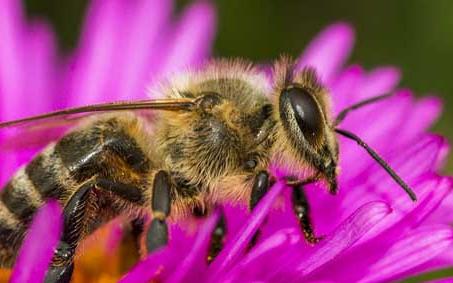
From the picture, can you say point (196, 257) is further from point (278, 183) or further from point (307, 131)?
point (307, 131)

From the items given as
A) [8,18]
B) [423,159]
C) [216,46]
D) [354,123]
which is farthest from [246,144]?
[216,46]

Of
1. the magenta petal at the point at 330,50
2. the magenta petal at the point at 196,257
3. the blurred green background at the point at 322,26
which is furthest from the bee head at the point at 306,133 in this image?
the blurred green background at the point at 322,26

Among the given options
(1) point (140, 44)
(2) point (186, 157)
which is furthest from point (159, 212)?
(1) point (140, 44)

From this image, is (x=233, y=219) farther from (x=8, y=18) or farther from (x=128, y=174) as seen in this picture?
(x=8, y=18)

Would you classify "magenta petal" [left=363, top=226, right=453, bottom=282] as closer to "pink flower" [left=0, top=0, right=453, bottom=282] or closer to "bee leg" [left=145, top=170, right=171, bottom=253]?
"pink flower" [left=0, top=0, right=453, bottom=282]

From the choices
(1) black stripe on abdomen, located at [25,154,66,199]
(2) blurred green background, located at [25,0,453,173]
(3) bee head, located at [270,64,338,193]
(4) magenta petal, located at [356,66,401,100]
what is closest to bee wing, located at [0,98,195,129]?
(1) black stripe on abdomen, located at [25,154,66,199]

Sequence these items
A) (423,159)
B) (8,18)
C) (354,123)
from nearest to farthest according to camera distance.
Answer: (423,159) < (354,123) < (8,18)
